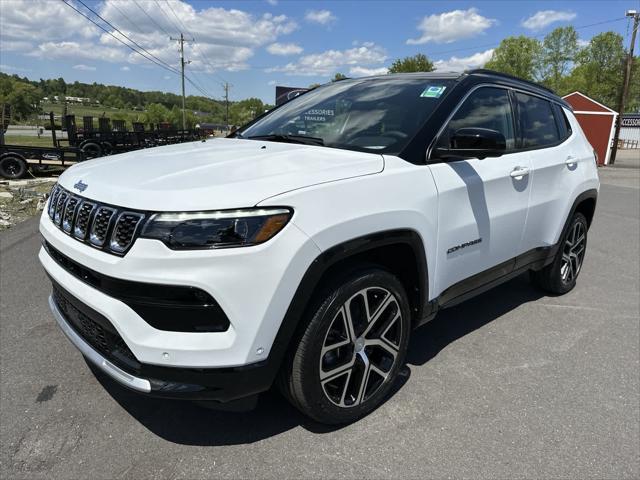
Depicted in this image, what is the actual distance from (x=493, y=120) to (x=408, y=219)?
139 cm

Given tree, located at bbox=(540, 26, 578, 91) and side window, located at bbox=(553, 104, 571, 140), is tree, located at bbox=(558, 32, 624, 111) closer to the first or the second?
tree, located at bbox=(540, 26, 578, 91)

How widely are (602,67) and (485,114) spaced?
74064 millimetres

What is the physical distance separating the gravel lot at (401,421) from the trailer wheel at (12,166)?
1035 cm

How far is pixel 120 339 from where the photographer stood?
6.84ft

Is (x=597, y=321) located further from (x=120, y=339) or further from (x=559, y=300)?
(x=120, y=339)

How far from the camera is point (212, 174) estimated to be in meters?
2.17

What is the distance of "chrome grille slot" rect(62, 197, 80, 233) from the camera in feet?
7.51

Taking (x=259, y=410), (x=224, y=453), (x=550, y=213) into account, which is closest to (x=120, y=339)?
(x=224, y=453)

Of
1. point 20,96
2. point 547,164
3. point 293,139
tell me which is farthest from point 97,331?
point 20,96

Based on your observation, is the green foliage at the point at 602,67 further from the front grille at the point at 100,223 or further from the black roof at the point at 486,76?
the front grille at the point at 100,223

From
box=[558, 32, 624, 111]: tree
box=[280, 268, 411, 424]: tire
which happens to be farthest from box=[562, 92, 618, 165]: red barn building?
box=[558, 32, 624, 111]: tree

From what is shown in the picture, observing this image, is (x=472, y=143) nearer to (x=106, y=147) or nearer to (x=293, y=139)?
(x=293, y=139)

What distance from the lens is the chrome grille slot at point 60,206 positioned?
8.05 ft

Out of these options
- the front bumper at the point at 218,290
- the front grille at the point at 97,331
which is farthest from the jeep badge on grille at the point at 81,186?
the front grille at the point at 97,331
